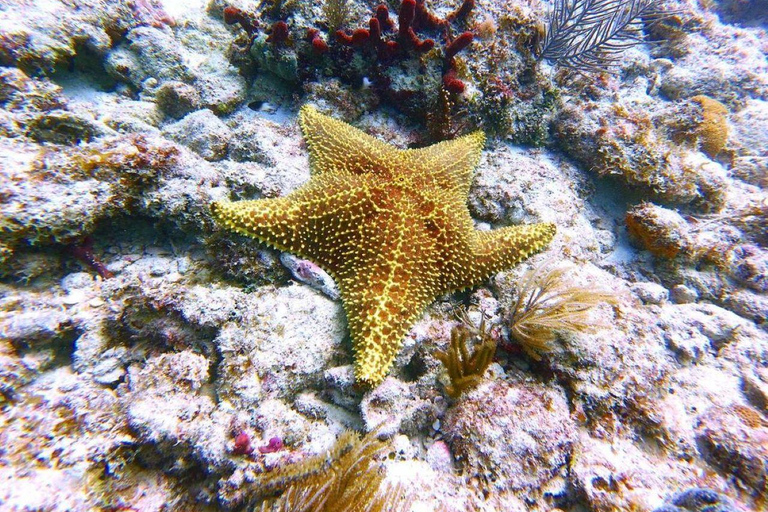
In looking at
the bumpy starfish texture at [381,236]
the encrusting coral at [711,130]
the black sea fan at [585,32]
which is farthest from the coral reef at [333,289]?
the encrusting coral at [711,130]

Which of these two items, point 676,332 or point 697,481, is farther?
point 676,332

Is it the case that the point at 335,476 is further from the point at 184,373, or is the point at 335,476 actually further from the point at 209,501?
the point at 184,373

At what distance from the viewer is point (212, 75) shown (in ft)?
16.9

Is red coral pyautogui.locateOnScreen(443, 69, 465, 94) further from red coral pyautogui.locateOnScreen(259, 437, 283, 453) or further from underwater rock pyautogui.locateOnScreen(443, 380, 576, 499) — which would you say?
red coral pyautogui.locateOnScreen(259, 437, 283, 453)

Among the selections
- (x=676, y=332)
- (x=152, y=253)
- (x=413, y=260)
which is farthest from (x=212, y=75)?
(x=676, y=332)

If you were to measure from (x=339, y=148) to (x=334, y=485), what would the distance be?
3650mm

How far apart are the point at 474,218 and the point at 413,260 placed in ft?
5.30

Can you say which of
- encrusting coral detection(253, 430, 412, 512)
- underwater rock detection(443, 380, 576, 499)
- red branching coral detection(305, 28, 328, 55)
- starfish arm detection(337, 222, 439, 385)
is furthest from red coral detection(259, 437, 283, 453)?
red branching coral detection(305, 28, 328, 55)

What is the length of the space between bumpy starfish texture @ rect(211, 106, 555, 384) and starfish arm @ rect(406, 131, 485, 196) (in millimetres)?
22

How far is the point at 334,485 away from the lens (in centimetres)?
265

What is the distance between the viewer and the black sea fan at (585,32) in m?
5.82

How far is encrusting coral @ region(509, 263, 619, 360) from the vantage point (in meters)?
3.42

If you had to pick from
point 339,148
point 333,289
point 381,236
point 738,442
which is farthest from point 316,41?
point 738,442

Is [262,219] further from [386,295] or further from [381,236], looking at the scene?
[386,295]
